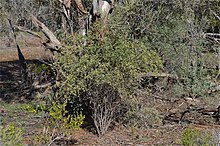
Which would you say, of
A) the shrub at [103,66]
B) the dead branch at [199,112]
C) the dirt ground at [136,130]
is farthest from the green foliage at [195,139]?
the dead branch at [199,112]

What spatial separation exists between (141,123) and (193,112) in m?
1.61

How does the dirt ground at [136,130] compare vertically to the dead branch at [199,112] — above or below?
below

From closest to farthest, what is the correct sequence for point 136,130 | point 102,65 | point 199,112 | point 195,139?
1. point 195,139
2. point 102,65
3. point 136,130
4. point 199,112

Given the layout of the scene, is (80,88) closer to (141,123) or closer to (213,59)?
(141,123)

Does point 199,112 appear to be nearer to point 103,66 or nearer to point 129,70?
point 129,70

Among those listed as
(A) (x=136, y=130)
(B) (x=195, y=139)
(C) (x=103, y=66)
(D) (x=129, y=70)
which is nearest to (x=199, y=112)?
(A) (x=136, y=130)

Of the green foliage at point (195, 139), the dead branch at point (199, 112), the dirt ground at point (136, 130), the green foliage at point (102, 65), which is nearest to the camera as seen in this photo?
the green foliage at point (195, 139)

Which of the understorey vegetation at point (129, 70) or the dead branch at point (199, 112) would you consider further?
the dead branch at point (199, 112)

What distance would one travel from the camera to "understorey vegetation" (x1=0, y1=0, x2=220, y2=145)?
336 inches

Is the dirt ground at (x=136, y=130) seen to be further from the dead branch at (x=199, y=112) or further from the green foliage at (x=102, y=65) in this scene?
the green foliage at (x=102, y=65)

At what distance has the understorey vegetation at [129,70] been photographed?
28.0 feet

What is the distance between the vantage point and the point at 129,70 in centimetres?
855

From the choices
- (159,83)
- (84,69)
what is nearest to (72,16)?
(159,83)

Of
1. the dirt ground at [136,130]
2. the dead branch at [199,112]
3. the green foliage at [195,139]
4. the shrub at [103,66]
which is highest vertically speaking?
the shrub at [103,66]
